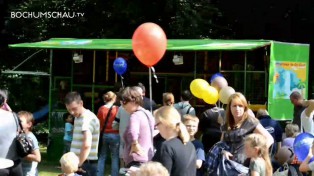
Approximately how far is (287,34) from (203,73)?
15.7 feet

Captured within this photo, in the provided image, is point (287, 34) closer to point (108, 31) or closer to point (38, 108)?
point (108, 31)

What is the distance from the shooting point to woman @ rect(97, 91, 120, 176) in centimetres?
1053

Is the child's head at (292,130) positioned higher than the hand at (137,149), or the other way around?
the hand at (137,149)

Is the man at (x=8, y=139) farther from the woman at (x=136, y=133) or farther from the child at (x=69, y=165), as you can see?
the woman at (x=136, y=133)

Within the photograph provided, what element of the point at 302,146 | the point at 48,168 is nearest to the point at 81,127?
the point at 302,146

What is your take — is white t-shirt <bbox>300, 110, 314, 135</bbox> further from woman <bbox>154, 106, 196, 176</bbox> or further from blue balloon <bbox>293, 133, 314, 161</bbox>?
woman <bbox>154, 106, 196, 176</bbox>

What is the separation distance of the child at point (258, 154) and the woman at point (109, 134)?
14.1 ft

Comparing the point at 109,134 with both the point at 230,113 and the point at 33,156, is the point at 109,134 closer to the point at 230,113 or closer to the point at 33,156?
the point at 33,156

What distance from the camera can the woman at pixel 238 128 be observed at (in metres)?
6.85

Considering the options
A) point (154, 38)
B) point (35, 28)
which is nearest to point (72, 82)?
point (35, 28)

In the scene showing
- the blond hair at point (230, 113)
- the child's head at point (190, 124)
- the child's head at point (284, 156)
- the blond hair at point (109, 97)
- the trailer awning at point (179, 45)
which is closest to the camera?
the blond hair at point (230, 113)

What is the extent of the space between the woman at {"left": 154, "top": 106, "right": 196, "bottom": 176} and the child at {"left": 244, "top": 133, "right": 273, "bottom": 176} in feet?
1.96

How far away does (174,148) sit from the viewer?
19.0 feet

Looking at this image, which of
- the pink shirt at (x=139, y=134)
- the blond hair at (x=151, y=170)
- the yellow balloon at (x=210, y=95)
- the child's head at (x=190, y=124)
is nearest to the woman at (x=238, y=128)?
the child's head at (x=190, y=124)
